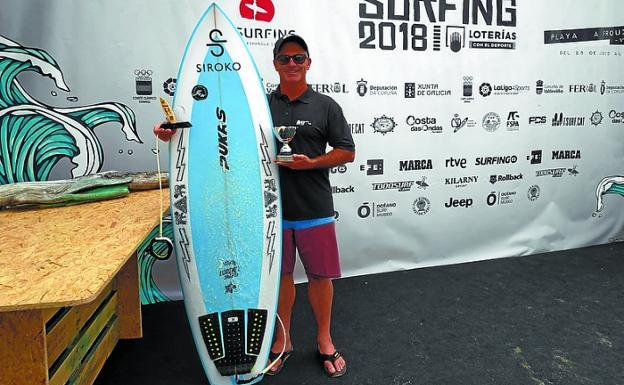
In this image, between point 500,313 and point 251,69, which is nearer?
point 251,69

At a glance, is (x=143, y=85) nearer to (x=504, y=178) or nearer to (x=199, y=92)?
(x=199, y=92)

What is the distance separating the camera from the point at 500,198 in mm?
3197

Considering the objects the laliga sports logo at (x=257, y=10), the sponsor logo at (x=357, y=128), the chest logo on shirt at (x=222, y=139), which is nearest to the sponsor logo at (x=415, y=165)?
the sponsor logo at (x=357, y=128)

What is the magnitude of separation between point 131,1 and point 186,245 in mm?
1465

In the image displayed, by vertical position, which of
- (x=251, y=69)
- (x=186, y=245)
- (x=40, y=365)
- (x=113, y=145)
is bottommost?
(x=40, y=365)

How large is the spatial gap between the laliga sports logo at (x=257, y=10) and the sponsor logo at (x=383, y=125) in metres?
0.93

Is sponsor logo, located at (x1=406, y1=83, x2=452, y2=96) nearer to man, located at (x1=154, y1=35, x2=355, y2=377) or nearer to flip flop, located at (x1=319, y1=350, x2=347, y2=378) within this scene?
man, located at (x1=154, y1=35, x2=355, y2=377)

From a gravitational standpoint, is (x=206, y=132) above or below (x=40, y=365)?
above

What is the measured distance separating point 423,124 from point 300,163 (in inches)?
62.0

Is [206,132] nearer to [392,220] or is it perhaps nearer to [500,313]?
[392,220]

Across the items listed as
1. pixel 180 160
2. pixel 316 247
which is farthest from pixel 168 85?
pixel 316 247

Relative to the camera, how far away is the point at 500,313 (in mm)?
2328

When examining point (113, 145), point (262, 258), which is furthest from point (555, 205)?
point (113, 145)

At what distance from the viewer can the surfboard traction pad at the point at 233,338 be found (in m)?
1.70
